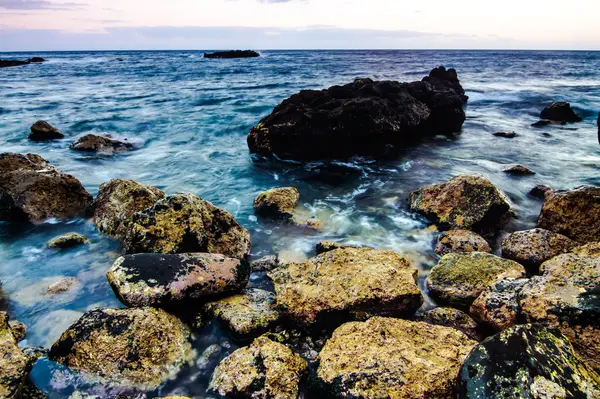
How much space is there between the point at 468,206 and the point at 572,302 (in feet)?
10.3

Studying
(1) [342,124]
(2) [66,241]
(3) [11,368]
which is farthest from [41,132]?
(3) [11,368]

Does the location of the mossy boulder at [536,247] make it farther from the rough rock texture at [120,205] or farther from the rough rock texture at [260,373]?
the rough rock texture at [120,205]

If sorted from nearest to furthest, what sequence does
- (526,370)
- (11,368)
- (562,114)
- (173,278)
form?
(526,370) → (11,368) → (173,278) → (562,114)

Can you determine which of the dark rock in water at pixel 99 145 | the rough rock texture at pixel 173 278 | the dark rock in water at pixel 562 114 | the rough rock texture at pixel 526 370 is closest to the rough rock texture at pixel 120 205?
the rough rock texture at pixel 173 278

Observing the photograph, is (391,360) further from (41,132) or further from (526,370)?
(41,132)

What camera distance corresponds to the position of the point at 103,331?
3.69 m

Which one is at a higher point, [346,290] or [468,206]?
[468,206]

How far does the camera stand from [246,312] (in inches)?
166

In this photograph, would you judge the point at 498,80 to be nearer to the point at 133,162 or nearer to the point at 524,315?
the point at 133,162

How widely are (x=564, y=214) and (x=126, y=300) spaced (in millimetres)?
6433

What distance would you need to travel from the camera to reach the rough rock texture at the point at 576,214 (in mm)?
5715

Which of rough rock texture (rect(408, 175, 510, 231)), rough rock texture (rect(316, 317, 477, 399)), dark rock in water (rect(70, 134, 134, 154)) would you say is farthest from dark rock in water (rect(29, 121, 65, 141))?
rough rock texture (rect(316, 317, 477, 399))

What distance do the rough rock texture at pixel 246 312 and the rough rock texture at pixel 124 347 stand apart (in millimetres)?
503

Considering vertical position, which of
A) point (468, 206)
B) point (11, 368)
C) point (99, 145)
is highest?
point (99, 145)
